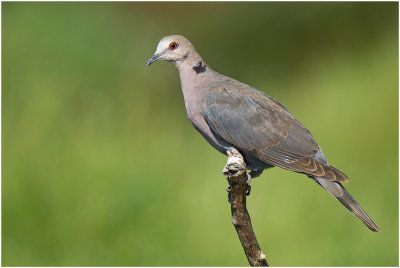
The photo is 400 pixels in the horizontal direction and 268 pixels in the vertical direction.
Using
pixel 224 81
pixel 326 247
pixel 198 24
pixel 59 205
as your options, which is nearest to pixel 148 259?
pixel 59 205

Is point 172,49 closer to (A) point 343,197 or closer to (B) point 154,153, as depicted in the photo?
(A) point 343,197

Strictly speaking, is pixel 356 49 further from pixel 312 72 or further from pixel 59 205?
pixel 59 205

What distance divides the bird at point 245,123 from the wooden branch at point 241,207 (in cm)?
45

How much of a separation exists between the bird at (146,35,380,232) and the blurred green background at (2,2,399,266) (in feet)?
4.00

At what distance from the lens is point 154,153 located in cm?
505

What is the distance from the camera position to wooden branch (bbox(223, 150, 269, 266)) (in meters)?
2.72

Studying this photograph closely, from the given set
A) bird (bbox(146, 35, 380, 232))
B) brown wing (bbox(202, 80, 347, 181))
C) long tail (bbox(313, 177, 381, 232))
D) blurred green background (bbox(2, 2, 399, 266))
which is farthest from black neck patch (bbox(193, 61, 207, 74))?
blurred green background (bbox(2, 2, 399, 266))

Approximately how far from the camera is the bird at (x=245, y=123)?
3225mm

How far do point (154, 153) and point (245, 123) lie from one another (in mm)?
1823

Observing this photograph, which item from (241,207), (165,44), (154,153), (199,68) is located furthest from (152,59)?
(154,153)

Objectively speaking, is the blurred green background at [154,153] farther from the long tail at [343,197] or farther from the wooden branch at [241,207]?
the wooden branch at [241,207]

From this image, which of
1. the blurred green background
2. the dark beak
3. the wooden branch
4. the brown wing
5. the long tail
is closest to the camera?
the wooden branch

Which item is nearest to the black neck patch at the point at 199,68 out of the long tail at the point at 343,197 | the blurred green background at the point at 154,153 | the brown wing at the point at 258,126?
the brown wing at the point at 258,126

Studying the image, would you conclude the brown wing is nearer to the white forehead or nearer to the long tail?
the long tail
